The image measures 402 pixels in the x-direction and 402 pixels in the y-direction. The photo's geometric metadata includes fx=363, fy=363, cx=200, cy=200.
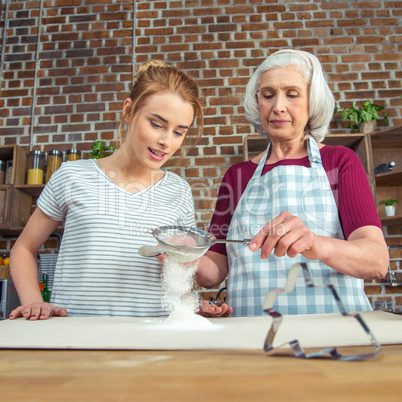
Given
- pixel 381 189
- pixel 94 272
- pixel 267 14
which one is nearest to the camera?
pixel 94 272

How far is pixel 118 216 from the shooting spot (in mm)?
1080

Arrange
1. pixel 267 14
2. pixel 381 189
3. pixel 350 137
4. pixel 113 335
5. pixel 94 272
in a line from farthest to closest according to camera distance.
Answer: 1. pixel 267 14
2. pixel 381 189
3. pixel 350 137
4. pixel 94 272
5. pixel 113 335

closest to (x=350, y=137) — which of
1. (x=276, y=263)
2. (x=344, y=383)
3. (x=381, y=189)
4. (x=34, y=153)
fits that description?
(x=381, y=189)

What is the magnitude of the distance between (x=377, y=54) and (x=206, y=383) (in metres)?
3.08

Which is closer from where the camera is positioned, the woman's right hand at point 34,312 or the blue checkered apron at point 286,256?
the woman's right hand at point 34,312

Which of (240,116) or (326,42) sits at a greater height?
(326,42)

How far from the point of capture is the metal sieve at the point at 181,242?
2.86 feet

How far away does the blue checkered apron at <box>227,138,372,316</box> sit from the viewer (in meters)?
0.96

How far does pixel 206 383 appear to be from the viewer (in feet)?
1.11

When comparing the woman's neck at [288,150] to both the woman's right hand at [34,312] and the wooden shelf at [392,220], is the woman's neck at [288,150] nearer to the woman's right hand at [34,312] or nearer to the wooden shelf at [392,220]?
the woman's right hand at [34,312]

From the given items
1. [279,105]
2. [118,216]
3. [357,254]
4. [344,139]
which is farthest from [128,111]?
[344,139]

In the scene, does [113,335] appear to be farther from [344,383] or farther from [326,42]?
[326,42]

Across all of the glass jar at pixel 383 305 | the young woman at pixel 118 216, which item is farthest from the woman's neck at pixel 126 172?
the glass jar at pixel 383 305

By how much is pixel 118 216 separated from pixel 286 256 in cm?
50
